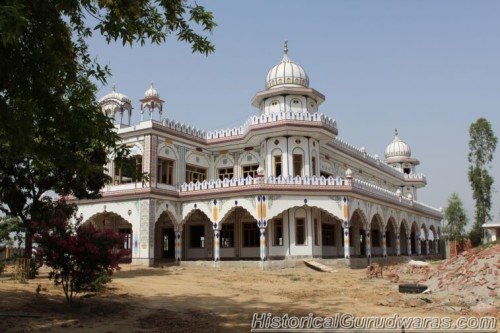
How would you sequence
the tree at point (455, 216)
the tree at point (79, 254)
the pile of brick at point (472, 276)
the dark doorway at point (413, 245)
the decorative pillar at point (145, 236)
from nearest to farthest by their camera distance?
the tree at point (79, 254), the pile of brick at point (472, 276), the decorative pillar at point (145, 236), the dark doorway at point (413, 245), the tree at point (455, 216)

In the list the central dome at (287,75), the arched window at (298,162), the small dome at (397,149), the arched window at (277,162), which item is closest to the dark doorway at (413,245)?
the small dome at (397,149)

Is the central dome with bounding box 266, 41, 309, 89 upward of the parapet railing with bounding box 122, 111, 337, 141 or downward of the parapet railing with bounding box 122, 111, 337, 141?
upward

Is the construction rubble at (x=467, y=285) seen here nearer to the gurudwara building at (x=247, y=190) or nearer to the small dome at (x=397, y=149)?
the gurudwara building at (x=247, y=190)

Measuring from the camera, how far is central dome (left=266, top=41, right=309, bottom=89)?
28766 mm

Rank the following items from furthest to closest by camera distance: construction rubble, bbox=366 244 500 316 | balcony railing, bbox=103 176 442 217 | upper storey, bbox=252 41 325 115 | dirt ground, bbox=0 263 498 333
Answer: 1. upper storey, bbox=252 41 325 115
2. balcony railing, bbox=103 176 442 217
3. construction rubble, bbox=366 244 500 316
4. dirt ground, bbox=0 263 498 333

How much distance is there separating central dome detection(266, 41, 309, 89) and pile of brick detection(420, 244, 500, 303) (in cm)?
1526

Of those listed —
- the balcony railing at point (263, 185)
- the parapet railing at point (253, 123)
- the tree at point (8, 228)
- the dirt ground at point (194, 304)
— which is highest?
the parapet railing at point (253, 123)

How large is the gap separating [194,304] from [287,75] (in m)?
18.6

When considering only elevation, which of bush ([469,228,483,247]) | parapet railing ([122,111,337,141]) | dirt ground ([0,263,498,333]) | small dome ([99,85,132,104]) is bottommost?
dirt ground ([0,263,498,333])

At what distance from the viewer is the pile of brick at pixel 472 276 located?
12627 millimetres

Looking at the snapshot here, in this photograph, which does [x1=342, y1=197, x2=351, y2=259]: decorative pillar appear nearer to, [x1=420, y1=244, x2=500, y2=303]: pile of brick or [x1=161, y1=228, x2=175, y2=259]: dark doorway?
[x1=420, y1=244, x2=500, y2=303]: pile of brick

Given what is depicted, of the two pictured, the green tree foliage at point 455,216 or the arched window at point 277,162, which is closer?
the arched window at point 277,162

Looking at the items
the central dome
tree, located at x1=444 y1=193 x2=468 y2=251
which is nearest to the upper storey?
the central dome

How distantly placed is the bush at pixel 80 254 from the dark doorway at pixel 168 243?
58.3 feet
